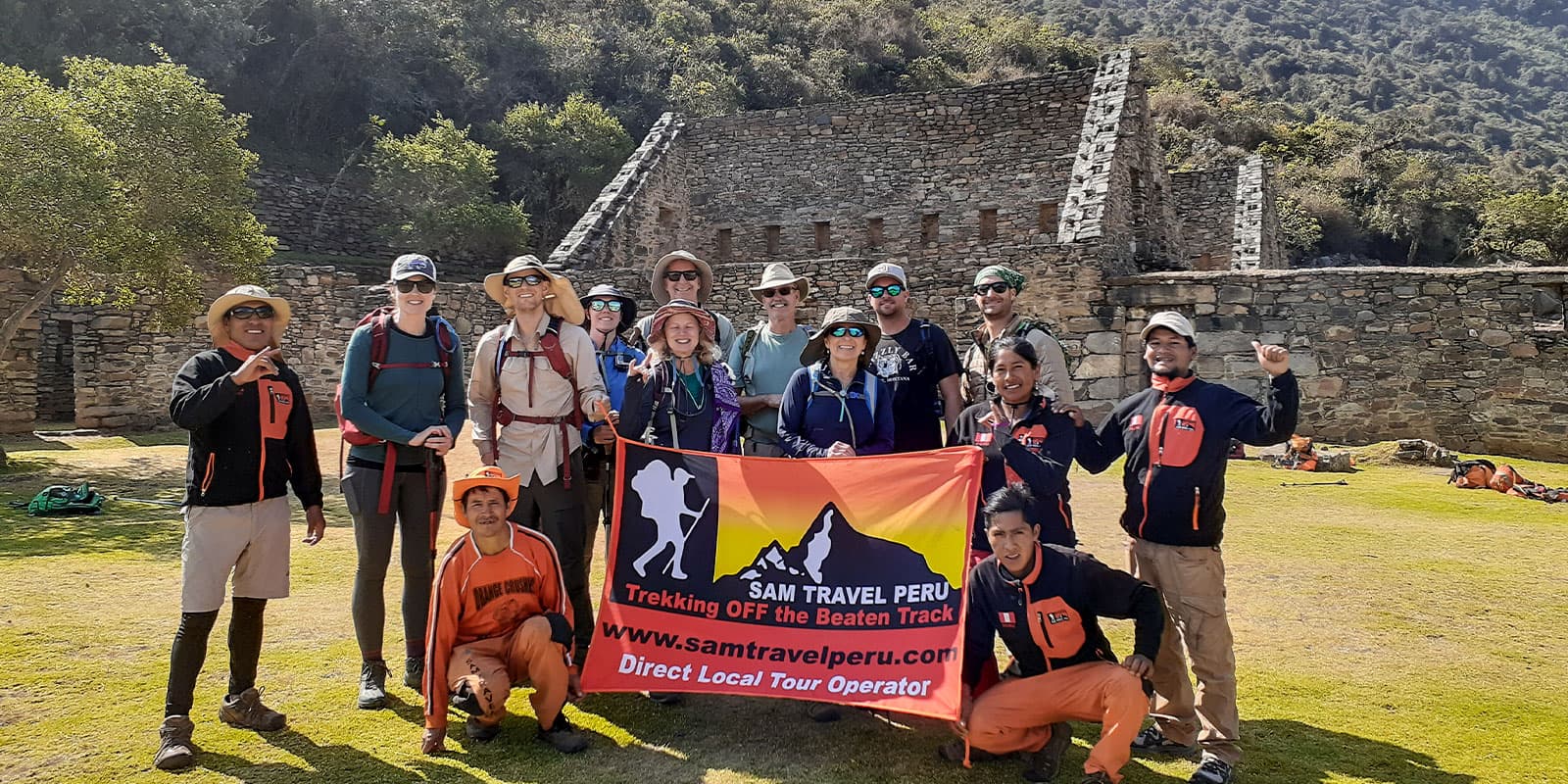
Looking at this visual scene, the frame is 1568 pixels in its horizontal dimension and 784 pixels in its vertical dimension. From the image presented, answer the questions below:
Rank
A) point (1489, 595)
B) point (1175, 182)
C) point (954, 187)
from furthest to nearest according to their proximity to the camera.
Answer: point (1175, 182) < point (954, 187) < point (1489, 595)

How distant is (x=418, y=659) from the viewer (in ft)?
14.1

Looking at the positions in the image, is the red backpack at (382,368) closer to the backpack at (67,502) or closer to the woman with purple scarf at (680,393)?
the woman with purple scarf at (680,393)

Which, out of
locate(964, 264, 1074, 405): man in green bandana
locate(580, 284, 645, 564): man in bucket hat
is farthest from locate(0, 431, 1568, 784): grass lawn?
locate(964, 264, 1074, 405): man in green bandana

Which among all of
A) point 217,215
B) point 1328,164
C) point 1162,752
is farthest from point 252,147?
point 1328,164

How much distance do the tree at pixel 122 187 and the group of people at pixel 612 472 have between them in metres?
7.59

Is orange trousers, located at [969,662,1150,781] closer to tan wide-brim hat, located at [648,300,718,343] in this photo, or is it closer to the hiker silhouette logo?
the hiker silhouette logo

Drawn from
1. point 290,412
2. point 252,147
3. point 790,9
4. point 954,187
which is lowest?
point 290,412

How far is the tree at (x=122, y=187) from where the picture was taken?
9445mm

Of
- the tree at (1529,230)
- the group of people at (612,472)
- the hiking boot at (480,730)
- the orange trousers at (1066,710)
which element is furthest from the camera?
the tree at (1529,230)


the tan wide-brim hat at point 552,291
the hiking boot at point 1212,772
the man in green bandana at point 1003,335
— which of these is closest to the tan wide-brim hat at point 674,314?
the tan wide-brim hat at point 552,291

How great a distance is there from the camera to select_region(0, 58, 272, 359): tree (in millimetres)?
9445

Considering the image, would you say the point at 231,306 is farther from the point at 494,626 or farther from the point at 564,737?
the point at 564,737

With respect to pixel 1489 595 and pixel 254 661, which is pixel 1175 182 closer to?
pixel 1489 595

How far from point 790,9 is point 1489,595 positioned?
37.4m
